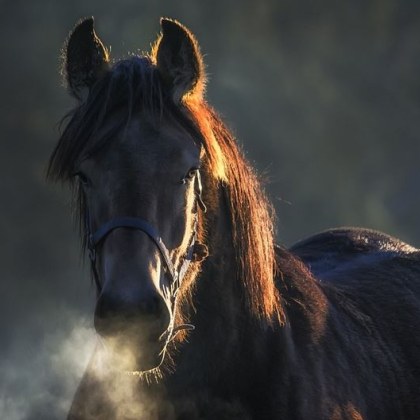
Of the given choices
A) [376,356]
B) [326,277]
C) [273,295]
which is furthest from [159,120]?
[326,277]

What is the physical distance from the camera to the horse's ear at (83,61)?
15.5ft

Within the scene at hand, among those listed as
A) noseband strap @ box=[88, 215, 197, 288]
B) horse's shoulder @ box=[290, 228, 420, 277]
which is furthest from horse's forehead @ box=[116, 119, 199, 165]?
horse's shoulder @ box=[290, 228, 420, 277]

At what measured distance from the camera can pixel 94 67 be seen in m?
4.75

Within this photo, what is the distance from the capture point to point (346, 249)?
7637mm

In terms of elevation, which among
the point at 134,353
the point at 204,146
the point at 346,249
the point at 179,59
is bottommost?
the point at 134,353

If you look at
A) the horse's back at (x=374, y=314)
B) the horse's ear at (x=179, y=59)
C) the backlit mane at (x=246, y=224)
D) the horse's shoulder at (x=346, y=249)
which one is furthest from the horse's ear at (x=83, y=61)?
the horse's shoulder at (x=346, y=249)

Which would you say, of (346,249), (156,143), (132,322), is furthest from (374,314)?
(132,322)

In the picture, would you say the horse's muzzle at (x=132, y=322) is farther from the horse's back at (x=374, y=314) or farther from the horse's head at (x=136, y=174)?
the horse's back at (x=374, y=314)

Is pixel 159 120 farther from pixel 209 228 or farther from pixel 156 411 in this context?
pixel 156 411

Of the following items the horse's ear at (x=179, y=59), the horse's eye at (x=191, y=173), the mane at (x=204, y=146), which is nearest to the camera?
the horse's eye at (x=191, y=173)

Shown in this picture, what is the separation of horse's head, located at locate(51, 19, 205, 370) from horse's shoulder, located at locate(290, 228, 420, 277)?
110 inches

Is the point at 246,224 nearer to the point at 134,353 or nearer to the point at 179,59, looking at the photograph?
the point at 179,59

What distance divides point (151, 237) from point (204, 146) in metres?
0.70

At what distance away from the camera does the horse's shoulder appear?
726cm
